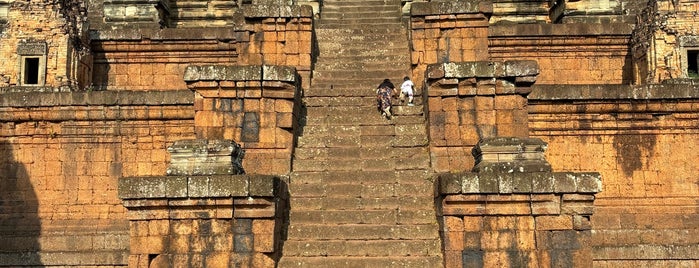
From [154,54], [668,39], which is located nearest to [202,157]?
[154,54]

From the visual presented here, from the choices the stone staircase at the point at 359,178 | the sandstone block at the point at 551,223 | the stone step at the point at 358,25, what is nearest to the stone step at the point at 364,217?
the stone staircase at the point at 359,178

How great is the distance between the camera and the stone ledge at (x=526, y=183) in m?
7.87

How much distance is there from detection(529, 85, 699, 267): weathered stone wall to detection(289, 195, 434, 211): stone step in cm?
265

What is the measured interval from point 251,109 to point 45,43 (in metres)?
5.92

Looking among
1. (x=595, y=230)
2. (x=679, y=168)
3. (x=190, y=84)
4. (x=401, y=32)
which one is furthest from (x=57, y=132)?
(x=679, y=168)

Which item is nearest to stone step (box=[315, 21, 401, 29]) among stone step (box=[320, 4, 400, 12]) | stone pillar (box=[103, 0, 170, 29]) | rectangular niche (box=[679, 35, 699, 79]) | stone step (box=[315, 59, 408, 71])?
stone step (box=[320, 4, 400, 12])

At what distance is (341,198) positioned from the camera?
9.29 m

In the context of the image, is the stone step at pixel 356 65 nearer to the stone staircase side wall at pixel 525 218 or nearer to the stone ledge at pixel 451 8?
the stone ledge at pixel 451 8

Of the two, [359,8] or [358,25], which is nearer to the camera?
[358,25]

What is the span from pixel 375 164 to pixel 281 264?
81.1 inches

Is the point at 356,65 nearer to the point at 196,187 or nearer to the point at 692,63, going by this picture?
the point at 196,187

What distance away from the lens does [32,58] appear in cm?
1377

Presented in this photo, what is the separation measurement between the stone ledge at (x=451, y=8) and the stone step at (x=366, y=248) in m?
4.43

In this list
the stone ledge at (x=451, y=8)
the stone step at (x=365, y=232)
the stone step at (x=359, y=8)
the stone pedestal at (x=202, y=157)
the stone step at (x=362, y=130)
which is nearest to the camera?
the stone pedestal at (x=202, y=157)
